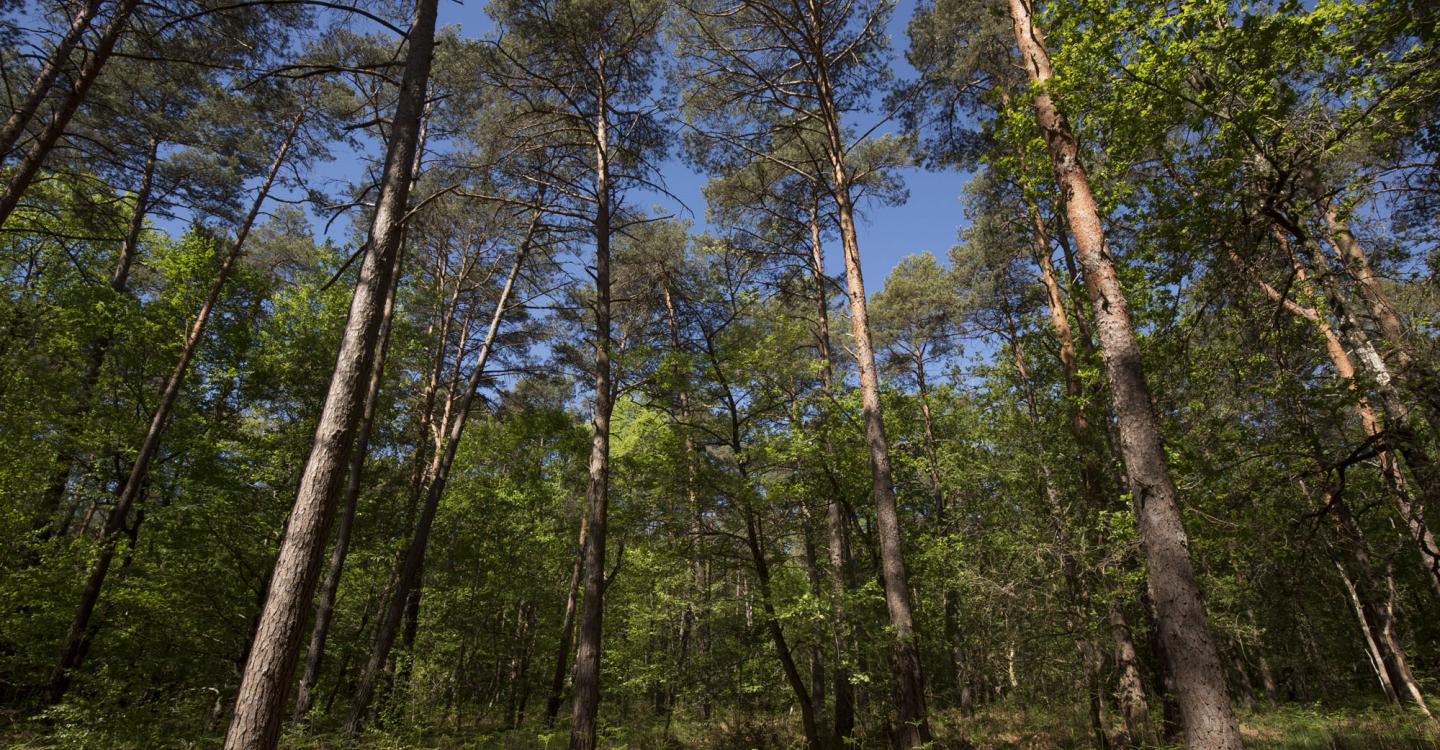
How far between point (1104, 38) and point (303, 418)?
16.6 metres

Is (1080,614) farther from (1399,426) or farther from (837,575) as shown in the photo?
(1399,426)

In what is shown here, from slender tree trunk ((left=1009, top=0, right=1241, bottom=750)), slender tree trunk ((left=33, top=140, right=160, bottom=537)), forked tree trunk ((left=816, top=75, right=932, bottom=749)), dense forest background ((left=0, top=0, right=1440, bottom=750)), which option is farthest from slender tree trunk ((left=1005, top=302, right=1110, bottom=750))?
slender tree trunk ((left=33, top=140, right=160, bottom=537))

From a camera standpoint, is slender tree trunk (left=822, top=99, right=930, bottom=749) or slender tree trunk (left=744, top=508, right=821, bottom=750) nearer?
slender tree trunk (left=822, top=99, right=930, bottom=749)

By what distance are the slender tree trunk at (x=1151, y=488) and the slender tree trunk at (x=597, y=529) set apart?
6306 mm

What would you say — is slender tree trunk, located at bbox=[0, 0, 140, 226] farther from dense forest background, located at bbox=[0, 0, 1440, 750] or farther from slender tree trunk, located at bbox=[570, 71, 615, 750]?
slender tree trunk, located at bbox=[570, 71, 615, 750]

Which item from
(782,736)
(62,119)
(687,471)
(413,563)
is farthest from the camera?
(782,736)

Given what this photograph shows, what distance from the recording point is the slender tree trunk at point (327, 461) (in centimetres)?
335

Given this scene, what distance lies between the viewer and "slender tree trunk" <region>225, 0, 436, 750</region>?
3.35 metres

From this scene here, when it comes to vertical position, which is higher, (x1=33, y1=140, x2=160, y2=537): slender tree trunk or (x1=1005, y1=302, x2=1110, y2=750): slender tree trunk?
(x1=33, y1=140, x2=160, y2=537): slender tree trunk

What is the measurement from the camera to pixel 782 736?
479 inches

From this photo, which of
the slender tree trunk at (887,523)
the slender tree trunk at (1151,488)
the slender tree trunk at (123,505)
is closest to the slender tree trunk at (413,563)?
the slender tree trunk at (123,505)

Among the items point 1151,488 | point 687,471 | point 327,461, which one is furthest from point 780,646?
point 327,461

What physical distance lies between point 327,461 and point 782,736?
11.7 m

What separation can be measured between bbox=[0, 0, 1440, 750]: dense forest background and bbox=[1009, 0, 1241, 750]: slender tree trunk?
0.03 m
